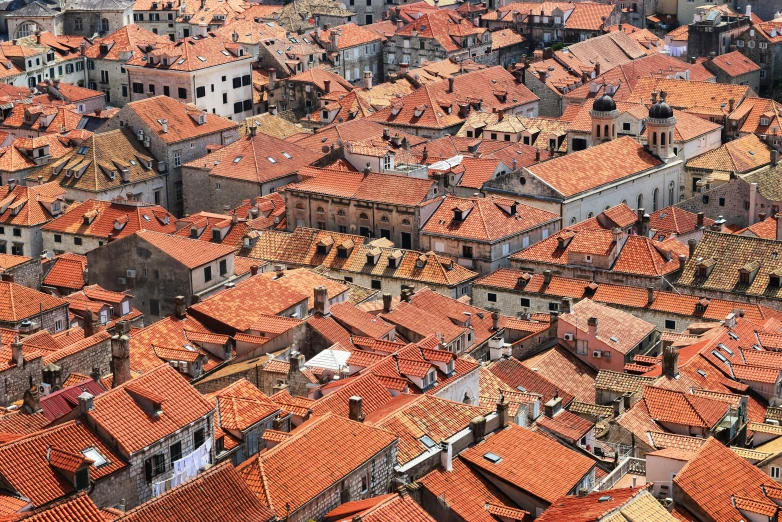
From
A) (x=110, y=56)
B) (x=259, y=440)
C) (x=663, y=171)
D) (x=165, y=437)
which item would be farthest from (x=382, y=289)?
(x=110, y=56)

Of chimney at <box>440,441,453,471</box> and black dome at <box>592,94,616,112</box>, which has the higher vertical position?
chimney at <box>440,441,453,471</box>

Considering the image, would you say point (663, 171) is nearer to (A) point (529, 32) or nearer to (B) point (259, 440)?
(A) point (529, 32)

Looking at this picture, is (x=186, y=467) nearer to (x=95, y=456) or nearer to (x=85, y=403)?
(x=95, y=456)

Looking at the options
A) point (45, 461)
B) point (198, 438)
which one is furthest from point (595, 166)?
point (45, 461)

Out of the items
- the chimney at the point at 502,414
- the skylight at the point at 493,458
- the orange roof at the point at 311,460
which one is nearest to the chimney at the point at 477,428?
the skylight at the point at 493,458

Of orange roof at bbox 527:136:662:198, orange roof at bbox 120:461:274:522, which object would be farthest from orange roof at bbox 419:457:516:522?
orange roof at bbox 527:136:662:198

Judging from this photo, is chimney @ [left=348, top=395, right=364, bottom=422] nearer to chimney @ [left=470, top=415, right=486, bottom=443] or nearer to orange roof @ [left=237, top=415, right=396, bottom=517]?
orange roof @ [left=237, top=415, right=396, bottom=517]
